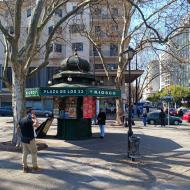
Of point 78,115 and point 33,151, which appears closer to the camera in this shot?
point 33,151

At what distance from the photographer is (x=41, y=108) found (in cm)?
6322

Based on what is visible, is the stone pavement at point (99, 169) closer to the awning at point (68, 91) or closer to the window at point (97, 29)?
the awning at point (68, 91)

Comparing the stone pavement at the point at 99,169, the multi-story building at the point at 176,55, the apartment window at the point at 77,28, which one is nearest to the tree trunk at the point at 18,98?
the stone pavement at the point at 99,169

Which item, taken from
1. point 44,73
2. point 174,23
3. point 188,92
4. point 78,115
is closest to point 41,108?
point 44,73

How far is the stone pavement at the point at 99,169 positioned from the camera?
38.3ft

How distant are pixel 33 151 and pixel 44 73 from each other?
55119 mm

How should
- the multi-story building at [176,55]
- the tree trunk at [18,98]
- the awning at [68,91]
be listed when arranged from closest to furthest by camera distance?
the tree trunk at [18,98]
the awning at [68,91]
the multi-story building at [176,55]


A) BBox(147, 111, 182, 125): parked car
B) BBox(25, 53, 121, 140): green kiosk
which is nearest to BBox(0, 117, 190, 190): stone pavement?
BBox(25, 53, 121, 140): green kiosk

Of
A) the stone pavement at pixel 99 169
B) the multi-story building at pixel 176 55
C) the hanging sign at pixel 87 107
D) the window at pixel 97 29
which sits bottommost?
the stone pavement at pixel 99 169

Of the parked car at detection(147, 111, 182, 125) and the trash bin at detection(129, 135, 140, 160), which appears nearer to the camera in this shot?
the trash bin at detection(129, 135, 140, 160)

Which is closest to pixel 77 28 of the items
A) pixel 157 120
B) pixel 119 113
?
pixel 119 113

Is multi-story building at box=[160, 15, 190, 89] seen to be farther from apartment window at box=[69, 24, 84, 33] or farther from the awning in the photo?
the awning

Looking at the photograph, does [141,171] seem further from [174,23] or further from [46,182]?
[174,23]

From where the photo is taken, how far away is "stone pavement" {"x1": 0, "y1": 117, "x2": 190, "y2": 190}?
11.7 metres
